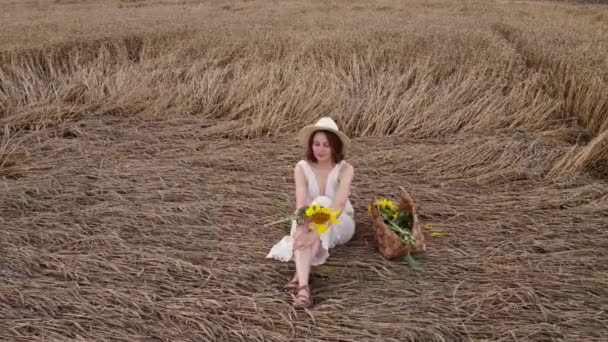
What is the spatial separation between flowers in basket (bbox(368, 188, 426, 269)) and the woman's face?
14.3 inches

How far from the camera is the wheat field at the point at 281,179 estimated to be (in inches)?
94.3

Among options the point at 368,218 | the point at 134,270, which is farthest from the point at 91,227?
the point at 368,218

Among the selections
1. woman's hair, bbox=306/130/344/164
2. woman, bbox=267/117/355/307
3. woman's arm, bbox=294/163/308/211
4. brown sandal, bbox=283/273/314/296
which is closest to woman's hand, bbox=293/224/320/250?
woman, bbox=267/117/355/307

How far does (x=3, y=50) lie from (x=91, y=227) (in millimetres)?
3712

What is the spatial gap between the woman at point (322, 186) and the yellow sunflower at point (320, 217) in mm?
73

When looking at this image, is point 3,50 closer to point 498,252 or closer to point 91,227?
point 91,227

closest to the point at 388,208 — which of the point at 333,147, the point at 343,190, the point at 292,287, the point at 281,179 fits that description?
the point at 343,190

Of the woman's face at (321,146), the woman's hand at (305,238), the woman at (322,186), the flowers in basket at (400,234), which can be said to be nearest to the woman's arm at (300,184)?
the woman at (322,186)

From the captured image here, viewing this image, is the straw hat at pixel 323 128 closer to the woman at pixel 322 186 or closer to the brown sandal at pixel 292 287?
the woman at pixel 322 186

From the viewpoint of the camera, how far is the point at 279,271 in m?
2.71

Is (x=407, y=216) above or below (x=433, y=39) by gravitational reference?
below

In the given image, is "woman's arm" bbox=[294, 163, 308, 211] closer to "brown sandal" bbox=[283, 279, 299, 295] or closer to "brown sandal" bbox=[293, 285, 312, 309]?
"brown sandal" bbox=[283, 279, 299, 295]

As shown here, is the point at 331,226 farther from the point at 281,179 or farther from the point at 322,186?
the point at 281,179

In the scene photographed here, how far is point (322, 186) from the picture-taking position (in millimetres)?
2916
